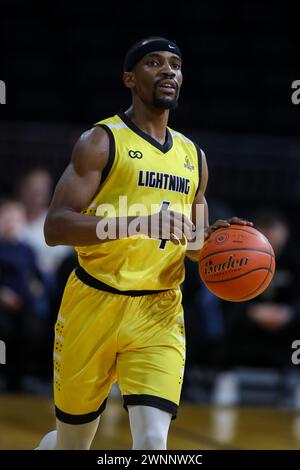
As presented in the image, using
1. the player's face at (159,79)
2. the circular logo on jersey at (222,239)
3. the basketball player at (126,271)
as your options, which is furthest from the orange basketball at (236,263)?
the player's face at (159,79)

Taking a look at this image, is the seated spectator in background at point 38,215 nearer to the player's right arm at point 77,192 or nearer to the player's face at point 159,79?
the player's face at point 159,79

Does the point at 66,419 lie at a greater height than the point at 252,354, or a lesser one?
greater

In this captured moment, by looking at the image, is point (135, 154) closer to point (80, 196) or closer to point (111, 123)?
point (111, 123)

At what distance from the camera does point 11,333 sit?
8.69m

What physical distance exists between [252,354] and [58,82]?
598 centimetres

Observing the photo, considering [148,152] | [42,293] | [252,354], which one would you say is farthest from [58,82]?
→ [148,152]

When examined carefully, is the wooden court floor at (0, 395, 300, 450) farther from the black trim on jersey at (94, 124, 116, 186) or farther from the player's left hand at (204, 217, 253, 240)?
the black trim on jersey at (94, 124, 116, 186)

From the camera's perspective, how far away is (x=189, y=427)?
7.11 meters

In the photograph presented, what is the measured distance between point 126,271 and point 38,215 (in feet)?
17.1

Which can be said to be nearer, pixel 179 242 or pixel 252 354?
pixel 179 242

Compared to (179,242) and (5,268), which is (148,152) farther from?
(5,268)

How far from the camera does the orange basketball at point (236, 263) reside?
160 inches

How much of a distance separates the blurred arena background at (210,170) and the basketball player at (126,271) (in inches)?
82.1

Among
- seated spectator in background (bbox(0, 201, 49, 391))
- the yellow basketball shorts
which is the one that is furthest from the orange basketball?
seated spectator in background (bbox(0, 201, 49, 391))
